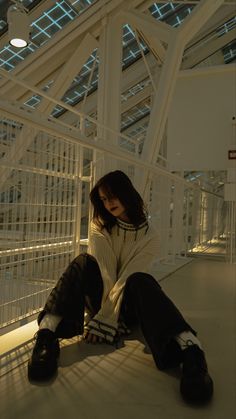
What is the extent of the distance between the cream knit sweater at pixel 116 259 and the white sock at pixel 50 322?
0.19 m

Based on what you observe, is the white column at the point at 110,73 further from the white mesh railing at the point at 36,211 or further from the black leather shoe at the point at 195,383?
the black leather shoe at the point at 195,383

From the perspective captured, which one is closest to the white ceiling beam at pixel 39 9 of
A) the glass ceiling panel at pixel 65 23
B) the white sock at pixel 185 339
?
the glass ceiling panel at pixel 65 23

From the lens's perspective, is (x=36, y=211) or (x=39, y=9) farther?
(x=39, y=9)

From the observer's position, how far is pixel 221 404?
1142 millimetres

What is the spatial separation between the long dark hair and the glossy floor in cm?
54

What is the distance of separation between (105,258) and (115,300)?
0.19 metres

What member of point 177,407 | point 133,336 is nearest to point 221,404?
point 177,407

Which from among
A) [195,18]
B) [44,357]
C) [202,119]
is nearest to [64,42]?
[195,18]

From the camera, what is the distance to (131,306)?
1.59 m

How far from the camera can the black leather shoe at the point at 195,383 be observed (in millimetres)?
1141

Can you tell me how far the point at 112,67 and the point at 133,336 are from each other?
3068 mm

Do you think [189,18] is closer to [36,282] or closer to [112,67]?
[112,67]

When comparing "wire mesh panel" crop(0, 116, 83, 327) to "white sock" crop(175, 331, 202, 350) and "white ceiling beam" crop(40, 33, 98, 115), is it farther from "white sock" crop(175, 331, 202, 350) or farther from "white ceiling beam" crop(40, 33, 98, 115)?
"white ceiling beam" crop(40, 33, 98, 115)

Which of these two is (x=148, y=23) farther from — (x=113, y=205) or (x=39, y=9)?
(x=113, y=205)
